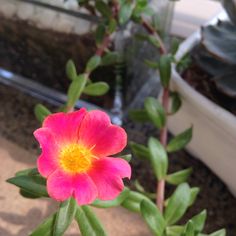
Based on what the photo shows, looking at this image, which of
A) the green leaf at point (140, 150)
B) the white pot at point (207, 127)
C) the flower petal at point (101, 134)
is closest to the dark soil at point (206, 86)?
the white pot at point (207, 127)

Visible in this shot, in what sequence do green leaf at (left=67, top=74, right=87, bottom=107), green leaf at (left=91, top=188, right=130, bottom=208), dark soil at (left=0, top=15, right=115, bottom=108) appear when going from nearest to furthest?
green leaf at (left=91, top=188, right=130, bottom=208) → green leaf at (left=67, top=74, right=87, bottom=107) → dark soil at (left=0, top=15, right=115, bottom=108)

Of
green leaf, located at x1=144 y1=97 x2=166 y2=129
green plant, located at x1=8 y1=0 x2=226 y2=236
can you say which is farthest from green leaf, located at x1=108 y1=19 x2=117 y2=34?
green leaf, located at x1=144 y1=97 x2=166 y2=129

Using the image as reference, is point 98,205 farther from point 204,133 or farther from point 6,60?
point 6,60

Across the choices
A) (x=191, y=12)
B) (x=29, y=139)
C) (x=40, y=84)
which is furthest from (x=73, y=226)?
(x=191, y=12)

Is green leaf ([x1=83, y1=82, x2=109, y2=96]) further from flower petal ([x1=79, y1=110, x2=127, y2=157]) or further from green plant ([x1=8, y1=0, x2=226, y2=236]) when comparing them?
flower petal ([x1=79, y1=110, x2=127, y2=157])

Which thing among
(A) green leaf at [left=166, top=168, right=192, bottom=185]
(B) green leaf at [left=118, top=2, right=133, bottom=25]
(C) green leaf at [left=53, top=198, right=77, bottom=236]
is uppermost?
(B) green leaf at [left=118, top=2, right=133, bottom=25]

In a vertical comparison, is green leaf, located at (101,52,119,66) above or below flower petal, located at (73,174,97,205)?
below
